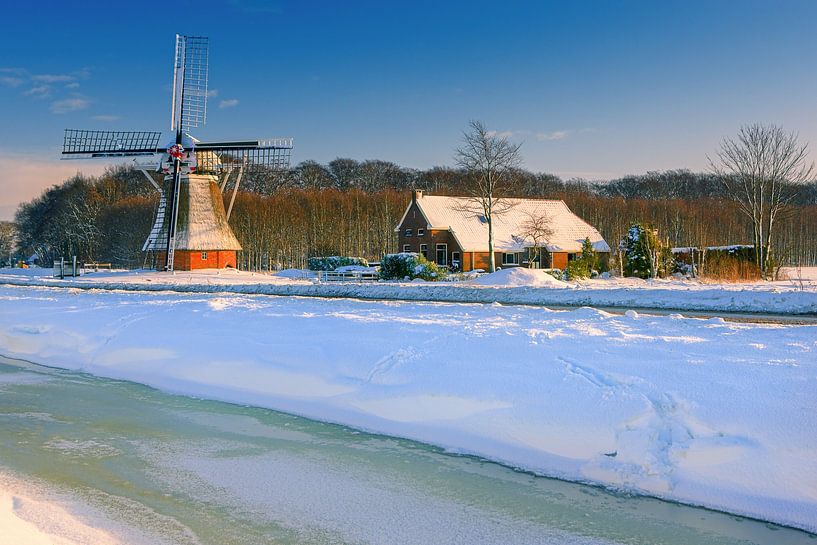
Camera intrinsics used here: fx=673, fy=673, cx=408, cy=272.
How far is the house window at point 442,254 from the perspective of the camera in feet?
176

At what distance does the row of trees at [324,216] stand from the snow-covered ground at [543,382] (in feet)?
102

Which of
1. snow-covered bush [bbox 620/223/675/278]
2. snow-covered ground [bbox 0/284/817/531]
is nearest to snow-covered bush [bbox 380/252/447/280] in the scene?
snow-covered bush [bbox 620/223/675/278]

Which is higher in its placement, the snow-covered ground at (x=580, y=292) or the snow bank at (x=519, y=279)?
the snow bank at (x=519, y=279)

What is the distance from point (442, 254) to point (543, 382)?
43.3 metres

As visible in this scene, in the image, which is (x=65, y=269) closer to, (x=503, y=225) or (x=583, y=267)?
(x=503, y=225)

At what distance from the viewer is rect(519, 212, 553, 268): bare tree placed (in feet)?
163

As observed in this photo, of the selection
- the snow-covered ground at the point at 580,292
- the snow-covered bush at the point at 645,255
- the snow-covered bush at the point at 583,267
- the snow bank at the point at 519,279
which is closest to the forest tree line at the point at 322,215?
the snow-covered bush at the point at 583,267

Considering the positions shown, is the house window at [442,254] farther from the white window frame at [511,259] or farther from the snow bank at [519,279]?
the snow bank at [519,279]

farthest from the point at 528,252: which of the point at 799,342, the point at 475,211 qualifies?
the point at 799,342

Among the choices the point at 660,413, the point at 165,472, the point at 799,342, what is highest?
the point at 799,342

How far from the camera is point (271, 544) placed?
6438 mm

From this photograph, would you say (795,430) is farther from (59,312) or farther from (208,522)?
(59,312)

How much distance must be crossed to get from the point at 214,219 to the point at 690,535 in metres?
44.5

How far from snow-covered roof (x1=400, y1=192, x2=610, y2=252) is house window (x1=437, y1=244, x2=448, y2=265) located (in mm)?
1517
